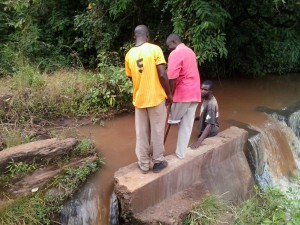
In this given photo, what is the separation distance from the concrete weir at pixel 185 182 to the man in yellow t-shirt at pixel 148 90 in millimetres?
375

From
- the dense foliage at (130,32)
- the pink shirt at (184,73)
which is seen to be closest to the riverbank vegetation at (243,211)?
the pink shirt at (184,73)

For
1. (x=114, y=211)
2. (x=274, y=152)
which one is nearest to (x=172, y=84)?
(x=114, y=211)

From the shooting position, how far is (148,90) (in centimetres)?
402

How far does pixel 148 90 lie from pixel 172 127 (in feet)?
9.52

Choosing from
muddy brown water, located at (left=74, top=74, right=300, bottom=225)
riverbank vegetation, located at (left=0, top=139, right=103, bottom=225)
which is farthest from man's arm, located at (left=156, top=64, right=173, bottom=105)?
riverbank vegetation, located at (left=0, top=139, right=103, bottom=225)

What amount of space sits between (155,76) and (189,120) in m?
0.96

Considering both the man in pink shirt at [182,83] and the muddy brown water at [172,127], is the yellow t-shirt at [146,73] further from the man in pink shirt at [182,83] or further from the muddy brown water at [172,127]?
the muddy brown water at [172,127]

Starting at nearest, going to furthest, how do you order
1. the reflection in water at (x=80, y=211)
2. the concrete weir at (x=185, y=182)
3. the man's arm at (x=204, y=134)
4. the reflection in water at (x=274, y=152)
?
the concrete weir at (x=185, y=182), the reflection in water at (x=80, y=211), the man's arm at (x=204, y=134), the reflection in water at (x=274, y=152)

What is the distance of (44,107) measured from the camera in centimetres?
684

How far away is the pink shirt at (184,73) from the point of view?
4234mm

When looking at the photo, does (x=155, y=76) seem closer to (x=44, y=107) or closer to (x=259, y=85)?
(x=44, y=107)

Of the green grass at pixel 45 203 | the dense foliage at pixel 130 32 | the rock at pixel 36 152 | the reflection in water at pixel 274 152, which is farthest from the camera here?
the dense foliage at pixel 130 32

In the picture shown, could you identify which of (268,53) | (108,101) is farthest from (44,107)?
(268,53)

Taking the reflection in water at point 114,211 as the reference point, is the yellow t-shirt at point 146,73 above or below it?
above
